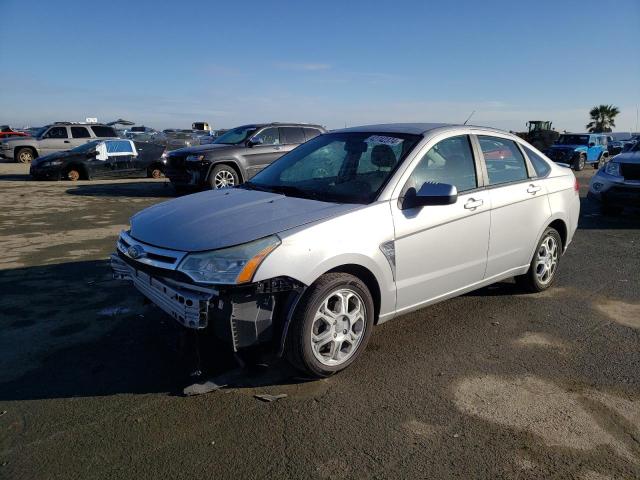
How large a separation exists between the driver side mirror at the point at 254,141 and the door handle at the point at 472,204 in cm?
868

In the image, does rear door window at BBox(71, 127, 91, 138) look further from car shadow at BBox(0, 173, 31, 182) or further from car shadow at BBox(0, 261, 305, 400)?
car shadow at BBox(0, 261, 305, 400)

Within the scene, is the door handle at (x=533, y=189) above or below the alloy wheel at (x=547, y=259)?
above

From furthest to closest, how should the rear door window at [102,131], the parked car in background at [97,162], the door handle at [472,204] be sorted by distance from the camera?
the rear door window at [102,131], the parked car in background at [97,162], the door handle at [472,204]

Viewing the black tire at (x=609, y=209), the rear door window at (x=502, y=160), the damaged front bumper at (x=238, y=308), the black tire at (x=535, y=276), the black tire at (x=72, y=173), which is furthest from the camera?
the black tire at (x=72, y=173)

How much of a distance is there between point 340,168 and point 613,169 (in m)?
8.05

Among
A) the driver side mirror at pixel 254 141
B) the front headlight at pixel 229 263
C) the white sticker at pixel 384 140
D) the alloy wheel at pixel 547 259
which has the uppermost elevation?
the white sticker at pixel 384 140

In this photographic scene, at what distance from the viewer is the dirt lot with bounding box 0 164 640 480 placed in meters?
2.62

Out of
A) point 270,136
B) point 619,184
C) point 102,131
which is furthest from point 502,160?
point 102,131

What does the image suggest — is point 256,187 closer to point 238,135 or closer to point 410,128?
point 410,128

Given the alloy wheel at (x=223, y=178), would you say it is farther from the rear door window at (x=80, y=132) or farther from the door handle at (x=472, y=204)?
the rear door window at (x=80, y=132)

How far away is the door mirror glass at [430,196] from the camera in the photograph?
3604 millimetres

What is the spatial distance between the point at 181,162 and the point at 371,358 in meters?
9.46

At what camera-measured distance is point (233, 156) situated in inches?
471

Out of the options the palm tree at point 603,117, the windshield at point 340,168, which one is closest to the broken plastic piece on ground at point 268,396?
the windshield at point 340,168
